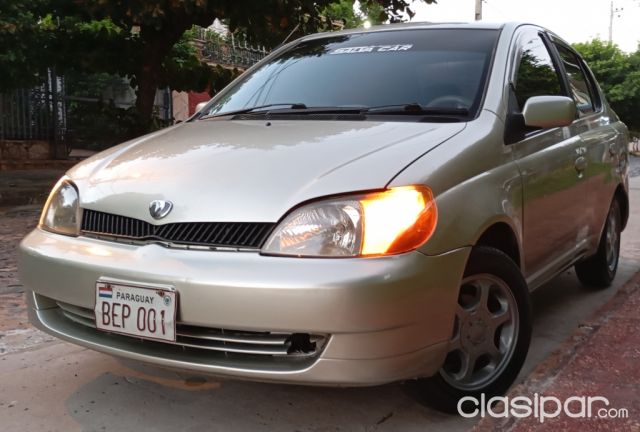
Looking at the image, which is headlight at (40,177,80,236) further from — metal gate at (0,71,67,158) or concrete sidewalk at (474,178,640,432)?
metal gate at (0,71,67,158)

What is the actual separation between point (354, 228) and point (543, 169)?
136 centimetres

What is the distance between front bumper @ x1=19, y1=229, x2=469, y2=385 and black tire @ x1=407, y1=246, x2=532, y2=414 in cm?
14

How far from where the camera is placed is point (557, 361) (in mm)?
3102

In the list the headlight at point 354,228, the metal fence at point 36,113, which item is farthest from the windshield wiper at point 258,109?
the metal fence at point 36,113

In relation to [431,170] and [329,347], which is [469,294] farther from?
[329,347]

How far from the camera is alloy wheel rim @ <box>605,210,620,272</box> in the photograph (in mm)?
4543

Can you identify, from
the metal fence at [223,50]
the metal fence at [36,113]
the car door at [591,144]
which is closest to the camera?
the car door at [591,144]

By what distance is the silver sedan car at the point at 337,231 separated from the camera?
2199 mm

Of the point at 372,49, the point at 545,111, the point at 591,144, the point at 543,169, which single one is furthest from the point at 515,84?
the point at 591,144

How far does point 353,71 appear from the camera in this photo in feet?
11.1

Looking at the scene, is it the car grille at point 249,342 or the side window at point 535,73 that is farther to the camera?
the side window at point 535,73

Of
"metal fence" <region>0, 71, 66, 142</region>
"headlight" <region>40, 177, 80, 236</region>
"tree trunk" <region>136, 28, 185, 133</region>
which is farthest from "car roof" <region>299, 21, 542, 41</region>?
"metal fence" <region>0, 71, 66, 142</region>

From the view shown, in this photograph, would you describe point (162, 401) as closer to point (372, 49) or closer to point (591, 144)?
point (372, 49)

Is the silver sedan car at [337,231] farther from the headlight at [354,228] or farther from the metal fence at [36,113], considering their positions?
the metal fence at [36,113]
